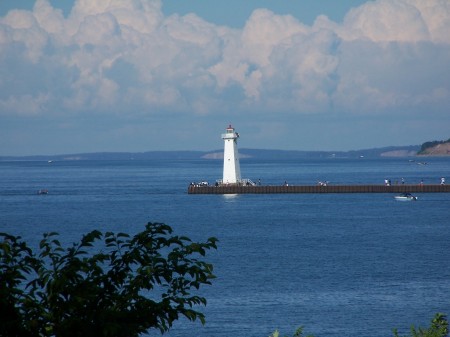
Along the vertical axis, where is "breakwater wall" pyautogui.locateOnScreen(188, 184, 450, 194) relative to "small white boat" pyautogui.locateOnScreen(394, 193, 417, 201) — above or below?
above

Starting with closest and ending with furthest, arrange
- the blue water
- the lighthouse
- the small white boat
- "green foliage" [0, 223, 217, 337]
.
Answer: "green foliage" [0, 223, 217, 337]
the blue water
the lighthouse
the small white boat

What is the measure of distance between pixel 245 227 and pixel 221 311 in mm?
40086

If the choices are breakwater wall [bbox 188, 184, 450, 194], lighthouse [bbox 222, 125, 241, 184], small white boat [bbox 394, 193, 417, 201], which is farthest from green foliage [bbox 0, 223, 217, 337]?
breakwater wall [bbox 188, 184, 450, 194]

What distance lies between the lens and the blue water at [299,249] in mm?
35781

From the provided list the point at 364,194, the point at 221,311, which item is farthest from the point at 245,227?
the point at 364,194

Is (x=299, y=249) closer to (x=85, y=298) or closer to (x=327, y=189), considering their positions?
(x=85, y=298)

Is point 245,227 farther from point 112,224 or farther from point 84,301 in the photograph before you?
point 84,301

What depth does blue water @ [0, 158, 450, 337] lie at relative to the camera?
3578 cm

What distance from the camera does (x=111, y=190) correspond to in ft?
470

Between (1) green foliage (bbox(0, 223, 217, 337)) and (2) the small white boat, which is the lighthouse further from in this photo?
(1) green foliage (bbox(0, 223, 217, 337))

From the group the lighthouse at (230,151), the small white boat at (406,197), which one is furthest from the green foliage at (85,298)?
the small white boat at (406,197)

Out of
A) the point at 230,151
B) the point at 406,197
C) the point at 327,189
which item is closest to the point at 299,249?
the point at 230,151

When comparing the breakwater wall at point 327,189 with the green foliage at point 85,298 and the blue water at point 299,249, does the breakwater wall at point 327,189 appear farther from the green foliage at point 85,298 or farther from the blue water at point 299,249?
the green foliage at point 85,298

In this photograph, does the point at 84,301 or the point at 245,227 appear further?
the point at 245,227
